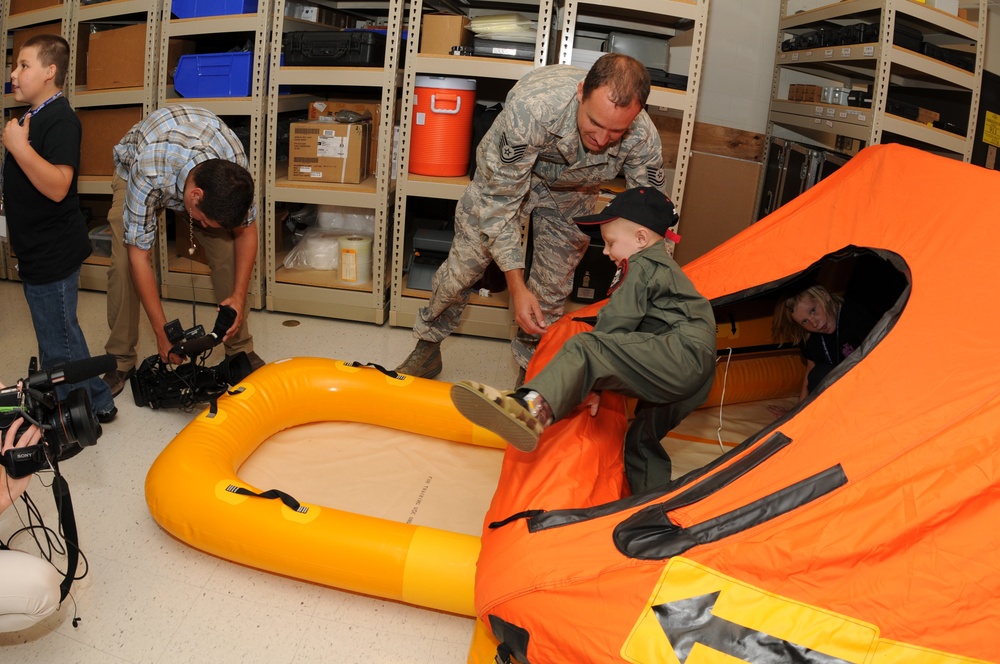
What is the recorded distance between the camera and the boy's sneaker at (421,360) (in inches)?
128

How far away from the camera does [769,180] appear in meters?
4.36

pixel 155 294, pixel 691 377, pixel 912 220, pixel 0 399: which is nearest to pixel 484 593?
pixel 691 377

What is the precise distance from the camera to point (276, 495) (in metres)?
2.07

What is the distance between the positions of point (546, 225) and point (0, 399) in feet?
6.75

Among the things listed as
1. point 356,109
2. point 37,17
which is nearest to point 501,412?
point 356,109

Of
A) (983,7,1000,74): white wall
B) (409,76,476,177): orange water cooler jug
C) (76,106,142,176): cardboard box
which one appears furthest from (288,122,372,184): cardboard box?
(983,7,1000,74): white wall

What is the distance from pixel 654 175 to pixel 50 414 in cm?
209

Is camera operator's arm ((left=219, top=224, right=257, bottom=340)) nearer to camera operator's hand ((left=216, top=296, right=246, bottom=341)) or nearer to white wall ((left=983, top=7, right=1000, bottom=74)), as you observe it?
camera operator's hand ((left=216, top=296, right=246, bottom=341))

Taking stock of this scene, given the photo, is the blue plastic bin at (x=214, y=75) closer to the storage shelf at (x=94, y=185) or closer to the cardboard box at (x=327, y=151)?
the cardboard box at (x=327, y=151)

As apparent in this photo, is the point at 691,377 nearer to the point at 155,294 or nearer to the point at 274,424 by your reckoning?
the point at 274,424

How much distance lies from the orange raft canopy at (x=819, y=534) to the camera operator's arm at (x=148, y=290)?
149 centimetres

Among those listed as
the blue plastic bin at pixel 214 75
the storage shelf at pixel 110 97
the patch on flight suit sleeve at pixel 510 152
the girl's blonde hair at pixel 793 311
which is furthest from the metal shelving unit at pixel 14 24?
the girl's blonde hair at pixel 793 311

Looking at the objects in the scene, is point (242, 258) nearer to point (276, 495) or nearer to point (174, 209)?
point (174, 209)

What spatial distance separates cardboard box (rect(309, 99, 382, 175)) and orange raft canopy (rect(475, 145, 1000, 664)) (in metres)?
2.59
